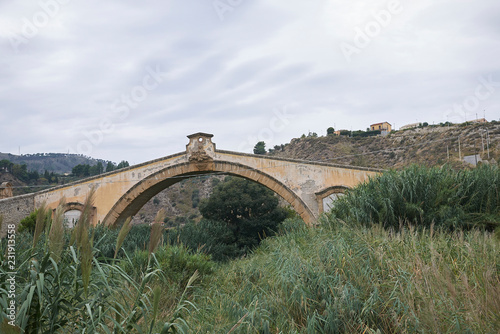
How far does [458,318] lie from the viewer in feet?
9.50

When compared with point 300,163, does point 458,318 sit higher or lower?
lower

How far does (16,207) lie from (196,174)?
7105mm

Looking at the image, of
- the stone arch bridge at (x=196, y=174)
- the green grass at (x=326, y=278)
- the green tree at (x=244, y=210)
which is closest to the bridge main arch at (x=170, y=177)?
the stone arch bridge at (x=196, y=174)

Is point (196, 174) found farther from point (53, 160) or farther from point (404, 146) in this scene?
point (53, 160)

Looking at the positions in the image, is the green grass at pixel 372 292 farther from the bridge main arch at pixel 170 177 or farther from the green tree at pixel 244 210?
the green tree at pixel 244 210

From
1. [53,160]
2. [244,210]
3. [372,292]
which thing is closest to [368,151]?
[244,210]

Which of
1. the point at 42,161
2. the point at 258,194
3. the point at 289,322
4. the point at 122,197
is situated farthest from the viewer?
the point at 42,161

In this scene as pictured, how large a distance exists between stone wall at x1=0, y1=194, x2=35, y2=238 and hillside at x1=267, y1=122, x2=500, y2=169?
15.1m

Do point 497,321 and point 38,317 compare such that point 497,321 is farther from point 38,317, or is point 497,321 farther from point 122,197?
point 122,197

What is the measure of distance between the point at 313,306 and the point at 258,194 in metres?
17.0

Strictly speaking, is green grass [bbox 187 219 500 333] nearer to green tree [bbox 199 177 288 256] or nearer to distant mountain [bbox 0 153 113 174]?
green tree [bbox 199 177 288 256]

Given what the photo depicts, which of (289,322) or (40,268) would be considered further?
(289,322)

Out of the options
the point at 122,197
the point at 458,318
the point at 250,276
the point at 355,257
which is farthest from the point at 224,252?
the point at 458,318

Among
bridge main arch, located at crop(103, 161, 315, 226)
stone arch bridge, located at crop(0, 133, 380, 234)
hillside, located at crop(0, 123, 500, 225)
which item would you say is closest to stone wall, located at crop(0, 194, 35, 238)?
stone arch bridge, located at crop(0, 133, 380, 234)
